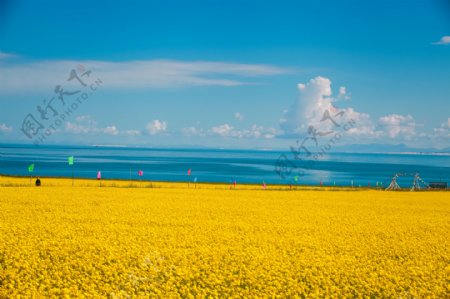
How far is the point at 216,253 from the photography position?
18.2m

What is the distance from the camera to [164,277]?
48.7ft

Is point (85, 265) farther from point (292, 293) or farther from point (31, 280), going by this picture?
point (292, 293)

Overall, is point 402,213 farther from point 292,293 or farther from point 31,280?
point 31,280

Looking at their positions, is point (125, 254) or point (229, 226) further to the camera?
point (229, 226)

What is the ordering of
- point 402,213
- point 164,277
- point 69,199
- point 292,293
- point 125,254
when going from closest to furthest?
point 292,293 → point 164,277 → point 125,254 → point 402,213 → point 69,199

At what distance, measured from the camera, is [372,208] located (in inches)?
1502

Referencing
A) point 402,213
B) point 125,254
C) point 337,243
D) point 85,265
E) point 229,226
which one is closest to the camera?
point 85,265

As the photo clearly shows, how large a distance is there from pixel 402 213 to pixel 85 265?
2660 cm

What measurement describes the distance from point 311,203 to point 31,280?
30602 millimetres

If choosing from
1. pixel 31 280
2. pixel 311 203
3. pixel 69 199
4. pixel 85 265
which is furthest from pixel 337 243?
pixel 69 199

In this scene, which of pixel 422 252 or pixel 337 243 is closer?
pixel 422 252

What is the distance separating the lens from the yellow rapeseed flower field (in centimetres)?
1385

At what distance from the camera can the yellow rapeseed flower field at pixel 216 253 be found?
1385 centimetres

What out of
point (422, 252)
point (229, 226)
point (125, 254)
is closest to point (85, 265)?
point (125, 254)
